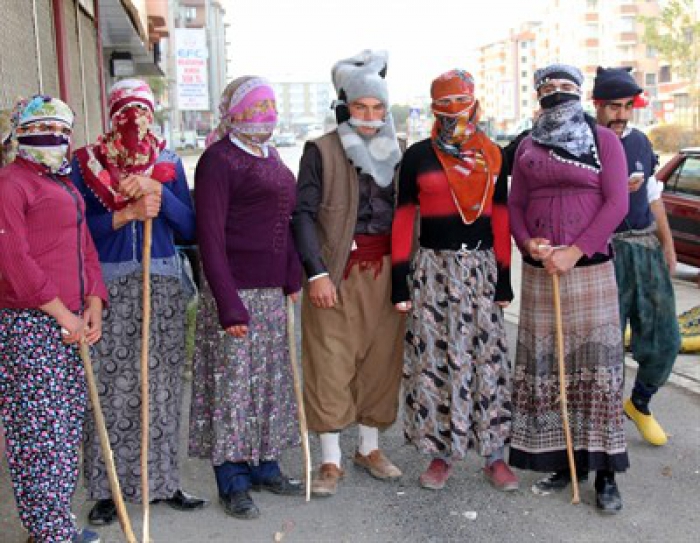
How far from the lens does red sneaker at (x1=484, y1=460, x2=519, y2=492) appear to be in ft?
13.5

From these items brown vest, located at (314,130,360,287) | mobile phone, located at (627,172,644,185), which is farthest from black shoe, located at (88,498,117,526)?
mobile phone, located at (627,172,644,185)

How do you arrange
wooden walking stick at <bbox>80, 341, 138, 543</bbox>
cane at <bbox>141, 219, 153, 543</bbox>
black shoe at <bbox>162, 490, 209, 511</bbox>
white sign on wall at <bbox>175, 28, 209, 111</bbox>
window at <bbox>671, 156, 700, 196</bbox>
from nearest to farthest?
wooden walking stick at <bbox>80, 341, 138, 543</bbox>, cane at <bbox>141, 219, 153, 543</bbox>, black shoe at <bbox>162, 490, 209, 511</bbox>, window at <bbox>671, 156, 700, 196</bbox>, white sign on wall at <bbox>175, 28, 209, 111</bbox>

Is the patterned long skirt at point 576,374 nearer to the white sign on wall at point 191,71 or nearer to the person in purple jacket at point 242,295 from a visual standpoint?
the person in purple jacket at point 242,295

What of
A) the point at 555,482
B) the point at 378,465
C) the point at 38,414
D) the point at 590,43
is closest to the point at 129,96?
the point at 38,414

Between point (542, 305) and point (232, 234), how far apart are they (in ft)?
4.90

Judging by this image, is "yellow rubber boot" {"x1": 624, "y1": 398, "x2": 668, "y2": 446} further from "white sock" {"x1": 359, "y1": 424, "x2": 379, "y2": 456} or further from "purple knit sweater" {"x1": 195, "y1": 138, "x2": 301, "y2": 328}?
"purple knit sweater" {"x1": 195, "y1": 138, "x2": 301, "y2": 328}

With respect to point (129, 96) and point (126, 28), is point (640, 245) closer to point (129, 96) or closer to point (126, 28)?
point (129, 96)

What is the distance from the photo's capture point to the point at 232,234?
3.79 m

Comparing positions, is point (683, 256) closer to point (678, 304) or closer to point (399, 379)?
point (678, 304)

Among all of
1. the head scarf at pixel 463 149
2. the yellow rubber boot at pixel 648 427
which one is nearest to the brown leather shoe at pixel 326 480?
the head scarf at pixel 463 149

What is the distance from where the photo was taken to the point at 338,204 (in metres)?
4.07

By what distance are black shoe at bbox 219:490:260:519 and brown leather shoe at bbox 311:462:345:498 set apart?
1.15 ft

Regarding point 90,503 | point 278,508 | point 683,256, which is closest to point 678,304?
point 683,256

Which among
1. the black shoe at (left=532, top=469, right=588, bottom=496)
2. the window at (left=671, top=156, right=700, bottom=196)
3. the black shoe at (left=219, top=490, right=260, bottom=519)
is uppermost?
the window at (left=671, top=156, right=700, bottom=196)
